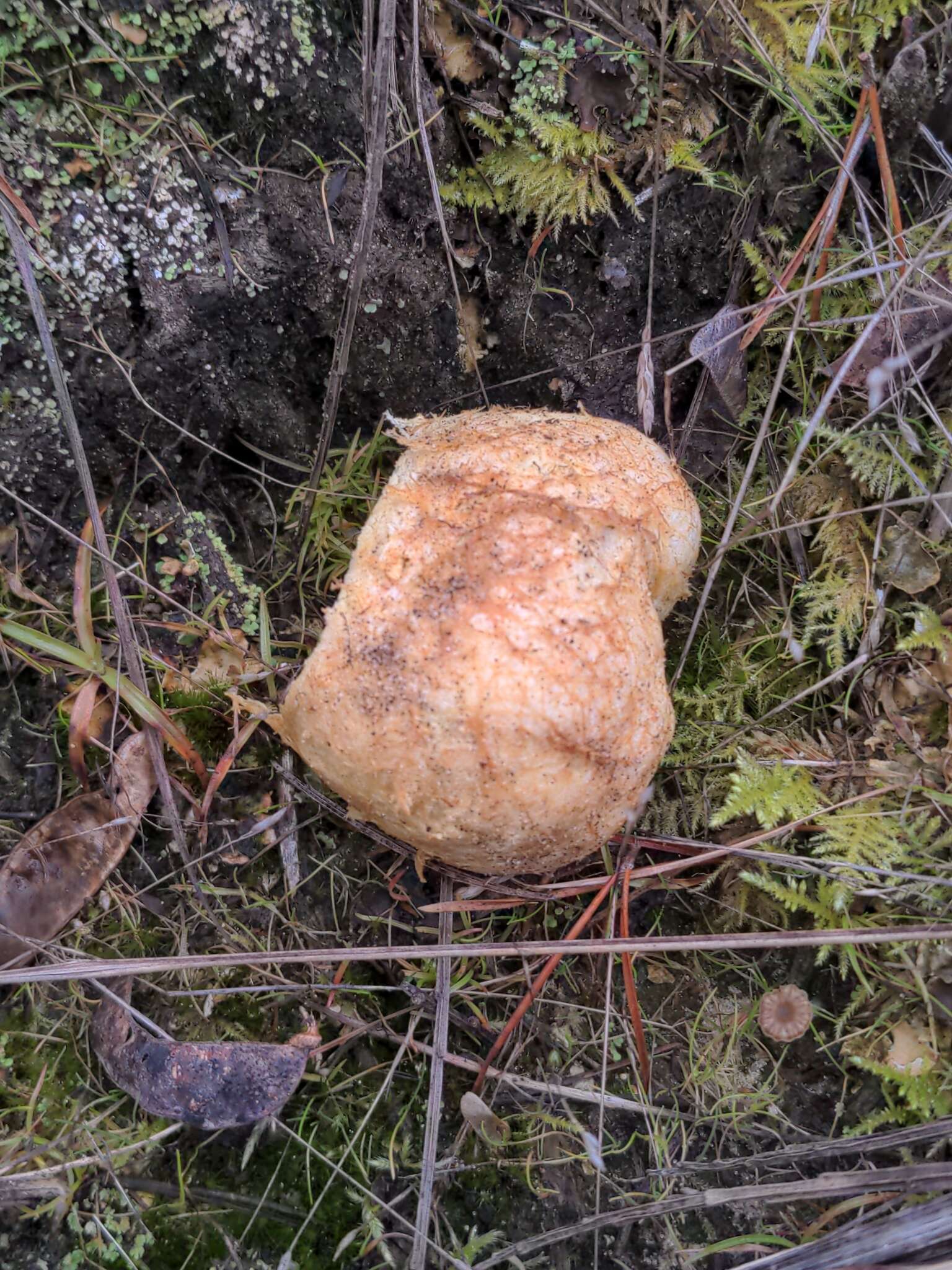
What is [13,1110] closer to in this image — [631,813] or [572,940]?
[572,940]

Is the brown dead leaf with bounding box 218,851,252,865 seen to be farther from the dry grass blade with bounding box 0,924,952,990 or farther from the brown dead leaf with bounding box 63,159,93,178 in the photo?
the brown dead leaf with bounding box 63,159,93,178

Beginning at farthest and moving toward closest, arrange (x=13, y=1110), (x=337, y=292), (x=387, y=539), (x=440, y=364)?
(x=440, y=364) → (x=337, y=292) → (x=13, y=1110) → (x=387, y=539)

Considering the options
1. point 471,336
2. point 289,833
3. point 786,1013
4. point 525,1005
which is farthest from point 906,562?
point 289,833

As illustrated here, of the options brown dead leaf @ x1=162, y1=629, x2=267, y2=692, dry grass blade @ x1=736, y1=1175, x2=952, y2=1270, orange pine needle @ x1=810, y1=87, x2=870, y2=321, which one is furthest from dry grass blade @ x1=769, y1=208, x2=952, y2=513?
dry grass blade @ x1=736, y1=1175, x2=952, y2=1270

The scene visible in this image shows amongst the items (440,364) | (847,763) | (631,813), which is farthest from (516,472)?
(847,763)

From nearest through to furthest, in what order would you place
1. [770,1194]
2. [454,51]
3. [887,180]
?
[770,1194], [454,51], [887,180]

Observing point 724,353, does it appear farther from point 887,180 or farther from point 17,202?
point 17,202
